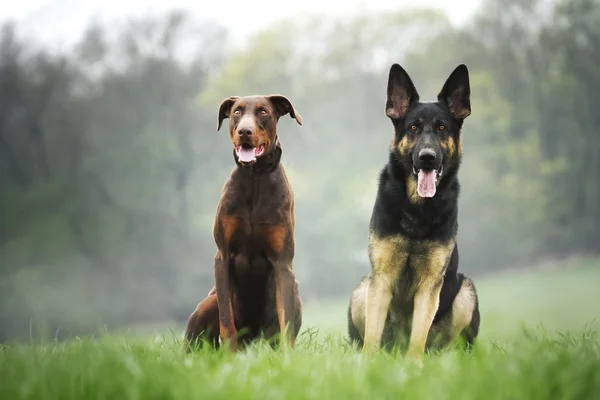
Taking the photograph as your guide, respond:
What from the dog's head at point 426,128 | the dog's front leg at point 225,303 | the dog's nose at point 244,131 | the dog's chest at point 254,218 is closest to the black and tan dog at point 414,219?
the dog's head at point 426,128

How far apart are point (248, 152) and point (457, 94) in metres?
1.71

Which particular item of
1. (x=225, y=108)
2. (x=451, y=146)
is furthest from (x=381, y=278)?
(x=225, y=108)

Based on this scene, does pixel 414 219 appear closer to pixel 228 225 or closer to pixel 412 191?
pixel 412 191

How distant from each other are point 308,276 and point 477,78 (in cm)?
983

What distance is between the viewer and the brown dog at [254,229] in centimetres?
527

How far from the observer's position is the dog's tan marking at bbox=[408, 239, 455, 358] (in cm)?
520

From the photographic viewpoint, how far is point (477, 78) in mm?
26109

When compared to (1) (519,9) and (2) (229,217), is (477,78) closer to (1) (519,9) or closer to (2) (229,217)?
(1) (519,9)

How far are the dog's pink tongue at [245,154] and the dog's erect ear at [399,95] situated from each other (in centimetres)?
113

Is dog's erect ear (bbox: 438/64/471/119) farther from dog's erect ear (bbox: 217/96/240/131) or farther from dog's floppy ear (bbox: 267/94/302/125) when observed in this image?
dog's erect ear (bbox: 217/96/240/131)

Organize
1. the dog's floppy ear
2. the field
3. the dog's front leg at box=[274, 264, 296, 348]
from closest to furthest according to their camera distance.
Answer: the field < the dog's front leg at box=[274, 264, 296, 348] < the dog's floppy ear

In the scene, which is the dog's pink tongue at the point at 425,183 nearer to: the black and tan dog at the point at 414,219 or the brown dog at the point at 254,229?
the black and tan dog at the point at 414,219

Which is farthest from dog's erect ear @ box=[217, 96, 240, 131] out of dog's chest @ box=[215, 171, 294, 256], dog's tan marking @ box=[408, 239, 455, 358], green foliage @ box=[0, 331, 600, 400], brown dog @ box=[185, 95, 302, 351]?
green foliage @ box=[0, 331, 600, 400]

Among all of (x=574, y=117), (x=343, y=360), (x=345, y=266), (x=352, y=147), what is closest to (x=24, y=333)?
(x=343, y=360)
